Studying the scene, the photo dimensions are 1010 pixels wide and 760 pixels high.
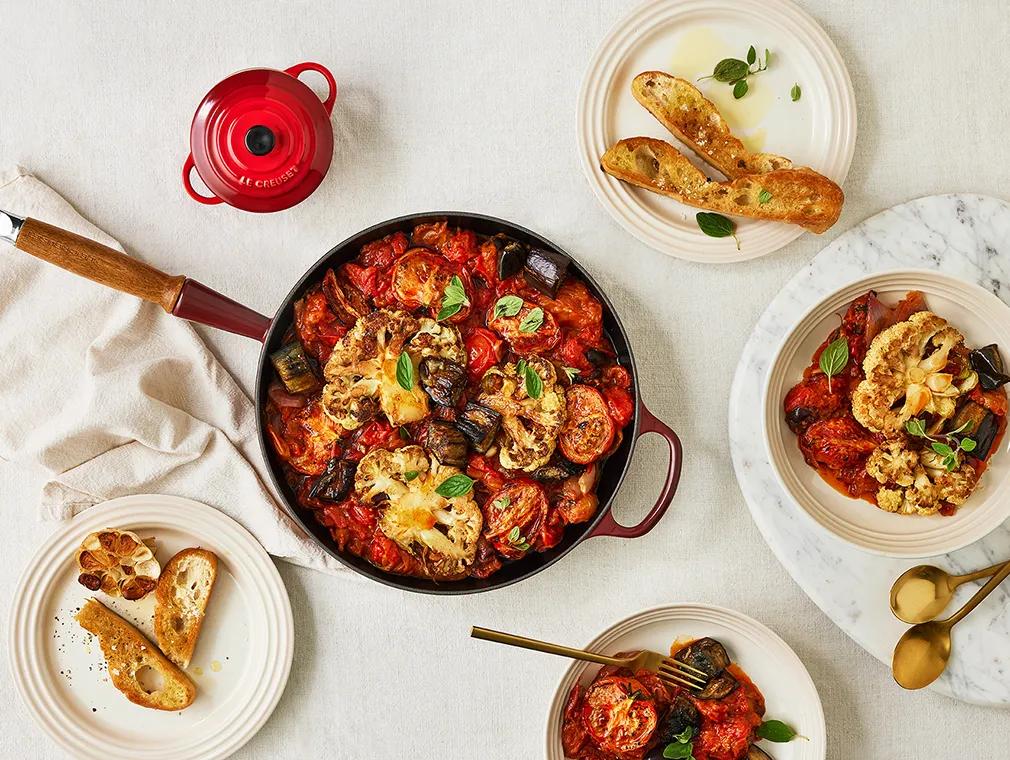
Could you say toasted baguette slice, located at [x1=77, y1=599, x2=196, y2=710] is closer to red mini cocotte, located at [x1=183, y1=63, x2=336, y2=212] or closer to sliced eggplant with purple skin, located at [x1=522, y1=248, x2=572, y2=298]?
red mini cocotte, located at [x1=183, y1=63, x2=336, y2=212]

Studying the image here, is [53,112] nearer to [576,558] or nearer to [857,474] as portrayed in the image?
[576,558]

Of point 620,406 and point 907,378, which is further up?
point 907,378

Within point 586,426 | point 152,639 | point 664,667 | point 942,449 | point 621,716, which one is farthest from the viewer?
point 152,639

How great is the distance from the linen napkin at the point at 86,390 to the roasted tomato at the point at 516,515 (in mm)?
632

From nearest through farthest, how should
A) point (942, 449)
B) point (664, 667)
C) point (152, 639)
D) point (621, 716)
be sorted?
point (942, 449)
point (621, 716)
point (664, 667)
point (152, 639)

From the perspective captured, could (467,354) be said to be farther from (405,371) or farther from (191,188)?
(191,188)

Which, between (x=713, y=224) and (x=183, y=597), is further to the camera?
(x=183, y=597)

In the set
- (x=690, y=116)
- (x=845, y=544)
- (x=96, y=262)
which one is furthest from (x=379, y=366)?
(x=845, y=544)

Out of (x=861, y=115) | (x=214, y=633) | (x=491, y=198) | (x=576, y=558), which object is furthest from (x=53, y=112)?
(x=861, y=115)

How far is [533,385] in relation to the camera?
2623 millimetres

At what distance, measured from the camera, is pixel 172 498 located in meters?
2.93

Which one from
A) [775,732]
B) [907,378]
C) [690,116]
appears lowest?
[775,732]

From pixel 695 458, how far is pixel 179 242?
196 centimetres

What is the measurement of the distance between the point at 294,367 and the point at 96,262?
2.16 feet
